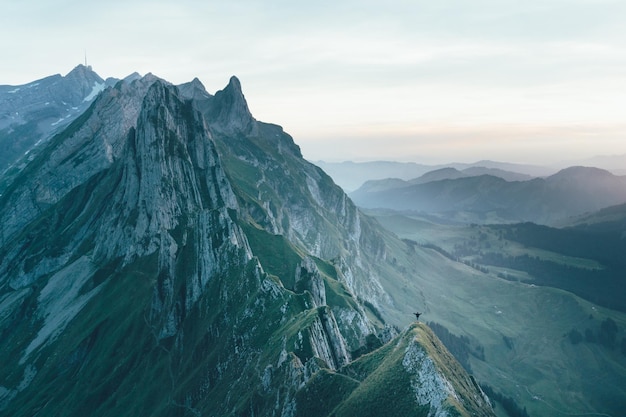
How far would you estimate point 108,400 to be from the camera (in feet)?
548

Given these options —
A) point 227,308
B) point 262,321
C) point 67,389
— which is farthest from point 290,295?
point 67,389

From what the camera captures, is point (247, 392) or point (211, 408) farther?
point (211, 408)

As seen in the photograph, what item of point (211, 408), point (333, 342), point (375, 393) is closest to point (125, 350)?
point (211, 408)

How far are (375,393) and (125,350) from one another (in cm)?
13866

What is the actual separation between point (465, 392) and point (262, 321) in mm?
67599

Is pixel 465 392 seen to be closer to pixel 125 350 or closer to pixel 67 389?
pixel 125 350

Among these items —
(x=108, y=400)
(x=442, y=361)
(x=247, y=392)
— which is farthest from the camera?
(x=108, y=400)

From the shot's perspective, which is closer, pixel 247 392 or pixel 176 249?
pixel 247 392

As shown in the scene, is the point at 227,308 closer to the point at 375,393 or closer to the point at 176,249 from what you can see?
the point at 176,249

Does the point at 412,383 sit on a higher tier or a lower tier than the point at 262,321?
higher

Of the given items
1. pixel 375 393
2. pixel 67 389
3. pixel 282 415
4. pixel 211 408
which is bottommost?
pixel 67 389

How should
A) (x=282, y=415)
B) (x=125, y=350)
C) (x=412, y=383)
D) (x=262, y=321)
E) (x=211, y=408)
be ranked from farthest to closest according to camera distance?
(x=125, y=350) < (x=262, y=321) < (x=211, y=408) < (x=282, y=415) < (x=412, y=383)

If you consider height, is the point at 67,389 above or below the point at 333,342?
below

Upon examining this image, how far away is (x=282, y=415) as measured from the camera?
90875 millimetres
